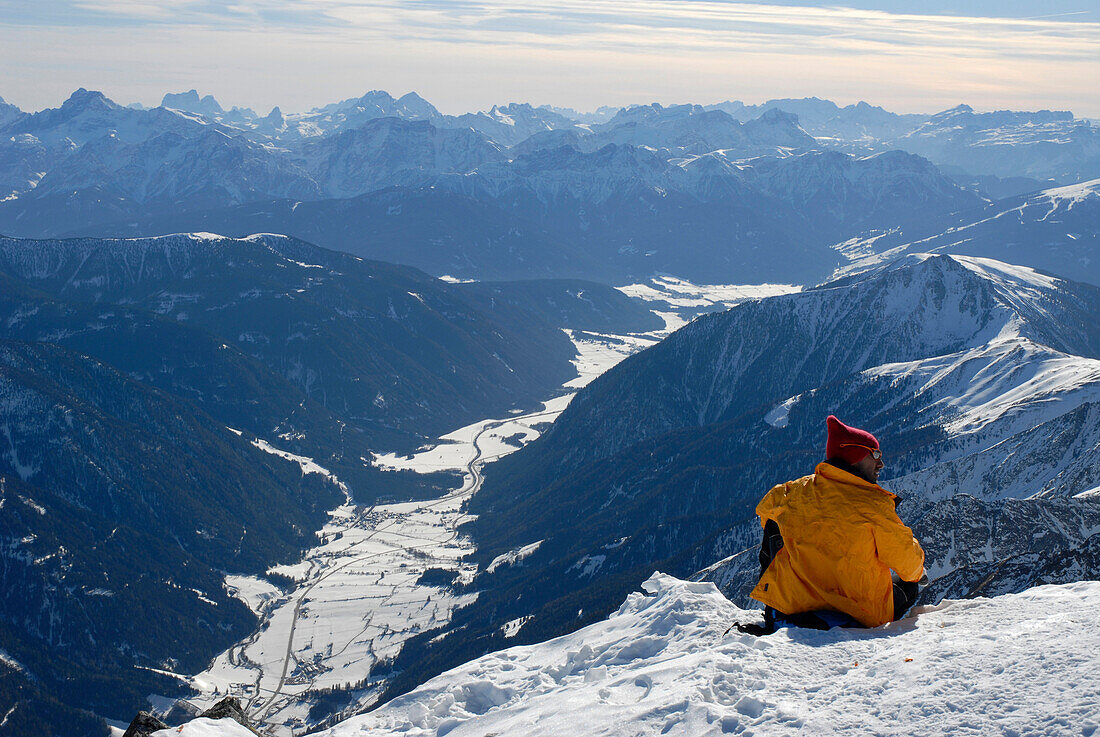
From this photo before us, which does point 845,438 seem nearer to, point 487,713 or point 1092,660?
point 1092,660

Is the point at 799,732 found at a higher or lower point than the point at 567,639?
higher

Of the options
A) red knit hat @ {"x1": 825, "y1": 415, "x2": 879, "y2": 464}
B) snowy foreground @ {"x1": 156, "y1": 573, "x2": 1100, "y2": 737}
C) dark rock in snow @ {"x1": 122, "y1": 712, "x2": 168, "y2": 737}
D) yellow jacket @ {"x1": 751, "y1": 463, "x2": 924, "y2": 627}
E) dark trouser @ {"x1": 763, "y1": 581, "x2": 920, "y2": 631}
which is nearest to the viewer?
snowy foreground @ {"x1": 156, "y1": 573, "x2": 1100, "y2": 737}

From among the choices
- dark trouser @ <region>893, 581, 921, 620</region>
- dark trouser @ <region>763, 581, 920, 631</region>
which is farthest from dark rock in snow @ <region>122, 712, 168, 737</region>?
dark trouser @ <region>893, 581, 921, 620</region>

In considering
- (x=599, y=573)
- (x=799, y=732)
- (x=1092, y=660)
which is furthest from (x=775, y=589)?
(x=599, y=573)

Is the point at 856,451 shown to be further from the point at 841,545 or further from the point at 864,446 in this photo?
the point at 841,545

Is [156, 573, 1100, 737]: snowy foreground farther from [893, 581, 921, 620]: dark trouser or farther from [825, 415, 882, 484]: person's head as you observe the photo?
[825, 415, 882, 484]: person's head

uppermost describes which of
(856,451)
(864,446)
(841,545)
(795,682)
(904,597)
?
(864,446)

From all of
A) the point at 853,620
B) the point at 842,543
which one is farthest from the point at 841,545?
the point at 853,620

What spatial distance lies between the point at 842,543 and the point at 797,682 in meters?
3.49

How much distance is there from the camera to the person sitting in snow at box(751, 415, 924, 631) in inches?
844

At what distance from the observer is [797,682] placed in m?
20.9

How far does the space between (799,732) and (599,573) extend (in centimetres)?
16857

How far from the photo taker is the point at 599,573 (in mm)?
183625

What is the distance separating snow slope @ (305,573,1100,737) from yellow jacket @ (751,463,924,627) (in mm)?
998
